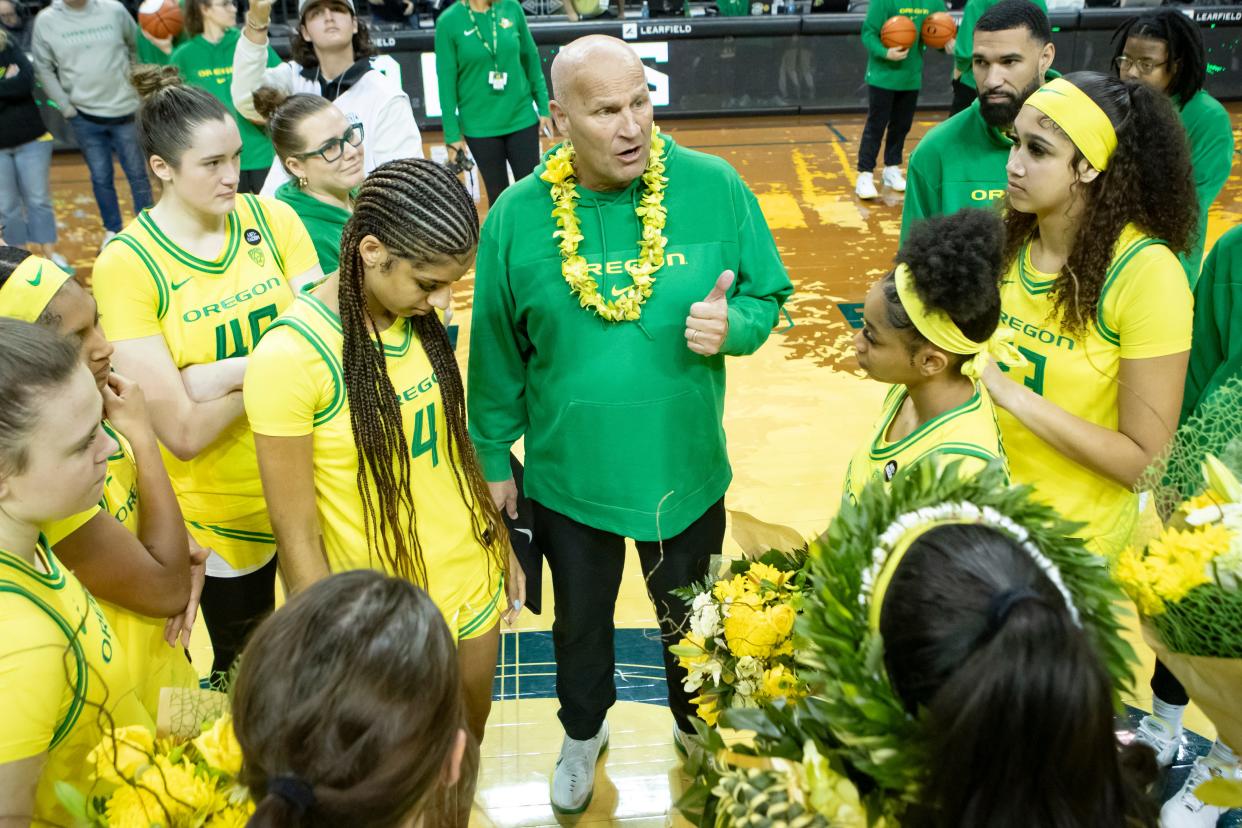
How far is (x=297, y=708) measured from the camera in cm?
123

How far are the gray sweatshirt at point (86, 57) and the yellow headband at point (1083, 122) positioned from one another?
6.17 meters

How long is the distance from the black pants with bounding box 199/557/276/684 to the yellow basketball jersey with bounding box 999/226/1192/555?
1928 mm

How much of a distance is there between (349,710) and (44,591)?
602mm

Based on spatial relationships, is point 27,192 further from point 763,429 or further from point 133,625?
point 133,625

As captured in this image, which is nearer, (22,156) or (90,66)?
(22,156)

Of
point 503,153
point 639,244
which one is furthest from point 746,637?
point 503,153

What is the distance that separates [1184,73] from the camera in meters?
3.67

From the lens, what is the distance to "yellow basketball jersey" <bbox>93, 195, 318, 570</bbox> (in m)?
2.40

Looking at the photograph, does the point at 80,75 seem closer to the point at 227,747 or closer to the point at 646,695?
the point at 646,695

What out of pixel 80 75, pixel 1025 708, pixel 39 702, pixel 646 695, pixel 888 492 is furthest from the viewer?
pixel 80 75

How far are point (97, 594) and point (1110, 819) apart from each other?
162cm

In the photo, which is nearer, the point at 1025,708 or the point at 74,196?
the point at 1025,708

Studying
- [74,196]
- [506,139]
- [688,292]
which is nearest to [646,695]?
[688,292]

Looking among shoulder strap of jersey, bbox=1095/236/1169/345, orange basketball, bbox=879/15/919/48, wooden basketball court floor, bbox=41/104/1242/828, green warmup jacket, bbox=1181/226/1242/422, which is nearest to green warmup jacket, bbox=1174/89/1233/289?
green warmup jacket, bbox=1181/226/1242/422
